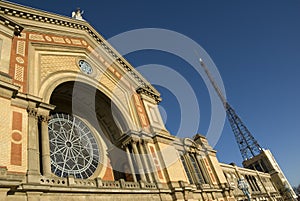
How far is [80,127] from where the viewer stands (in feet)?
62.0

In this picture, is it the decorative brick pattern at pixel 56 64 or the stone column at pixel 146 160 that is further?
the stone column at pixel 146 160

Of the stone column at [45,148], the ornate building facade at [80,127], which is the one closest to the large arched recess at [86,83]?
the ornate building facade at [80,127]

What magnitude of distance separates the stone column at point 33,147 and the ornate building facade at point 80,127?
0.17 feet

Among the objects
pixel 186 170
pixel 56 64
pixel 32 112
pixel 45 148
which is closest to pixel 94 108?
pixel 56 64

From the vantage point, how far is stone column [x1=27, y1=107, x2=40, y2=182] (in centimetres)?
1059

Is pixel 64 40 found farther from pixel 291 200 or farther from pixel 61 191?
pixel 291 200

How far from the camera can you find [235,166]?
3712cm

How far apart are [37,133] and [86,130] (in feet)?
23.3

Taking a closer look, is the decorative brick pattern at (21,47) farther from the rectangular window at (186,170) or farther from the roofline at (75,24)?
the rectangular window at (186,170)

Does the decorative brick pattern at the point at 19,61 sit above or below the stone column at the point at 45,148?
above

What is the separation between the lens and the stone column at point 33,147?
34.7ft

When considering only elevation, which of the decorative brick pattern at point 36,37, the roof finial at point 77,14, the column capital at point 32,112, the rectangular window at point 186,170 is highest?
the roof finial at point 77,14

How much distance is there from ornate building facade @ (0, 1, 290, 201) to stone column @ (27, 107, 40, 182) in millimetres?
51

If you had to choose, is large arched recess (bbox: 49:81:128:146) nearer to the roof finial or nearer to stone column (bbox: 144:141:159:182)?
stone column (bbox: 144:141:159:182)
